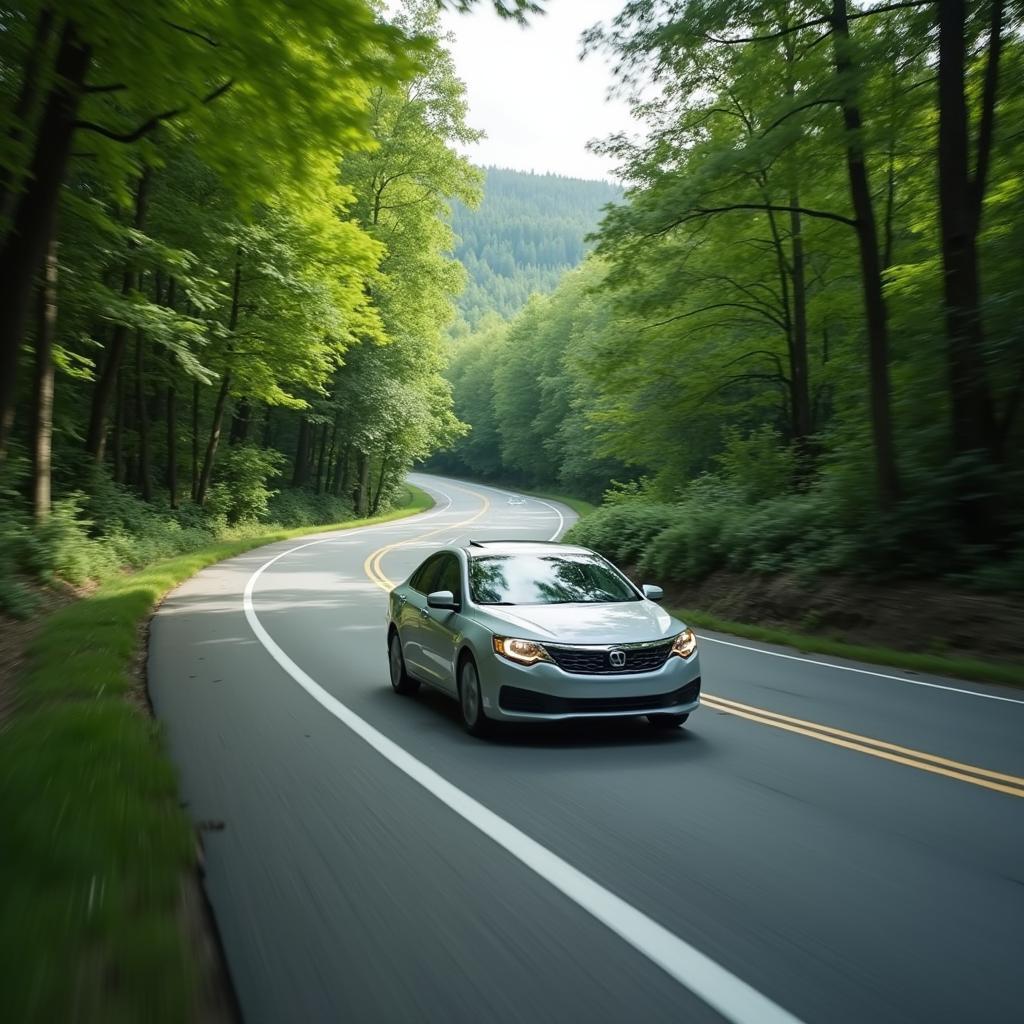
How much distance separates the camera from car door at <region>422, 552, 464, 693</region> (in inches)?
325

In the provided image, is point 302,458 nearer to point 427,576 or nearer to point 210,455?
point 210,455

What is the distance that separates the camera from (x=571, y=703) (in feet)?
23.4

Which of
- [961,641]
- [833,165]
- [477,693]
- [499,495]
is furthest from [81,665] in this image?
[499,495]

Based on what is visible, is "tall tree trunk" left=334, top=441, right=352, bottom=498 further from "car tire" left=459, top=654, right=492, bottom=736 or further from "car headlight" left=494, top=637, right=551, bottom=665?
"car headlight" left=494, top=637, right=551, bottom=665

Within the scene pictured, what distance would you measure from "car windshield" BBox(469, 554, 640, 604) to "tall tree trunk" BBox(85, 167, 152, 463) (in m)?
15.6

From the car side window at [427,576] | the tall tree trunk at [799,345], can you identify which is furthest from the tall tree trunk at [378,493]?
the car side window at [427,576]

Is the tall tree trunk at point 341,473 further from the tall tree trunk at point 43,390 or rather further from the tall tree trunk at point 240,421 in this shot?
the tall tree trunk at point 43,390

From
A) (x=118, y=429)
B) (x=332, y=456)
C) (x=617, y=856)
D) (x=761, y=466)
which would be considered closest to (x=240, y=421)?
(x=118, y=429)

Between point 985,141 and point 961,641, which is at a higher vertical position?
point 985,141

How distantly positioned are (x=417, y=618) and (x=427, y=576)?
63cm

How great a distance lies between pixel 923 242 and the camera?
65.1 feet

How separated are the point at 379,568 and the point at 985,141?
54.7 ft

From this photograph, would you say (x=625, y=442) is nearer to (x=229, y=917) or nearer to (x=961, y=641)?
(x=961, y=641)

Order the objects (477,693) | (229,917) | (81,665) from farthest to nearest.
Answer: (81,665), (477,693), (229,917)
